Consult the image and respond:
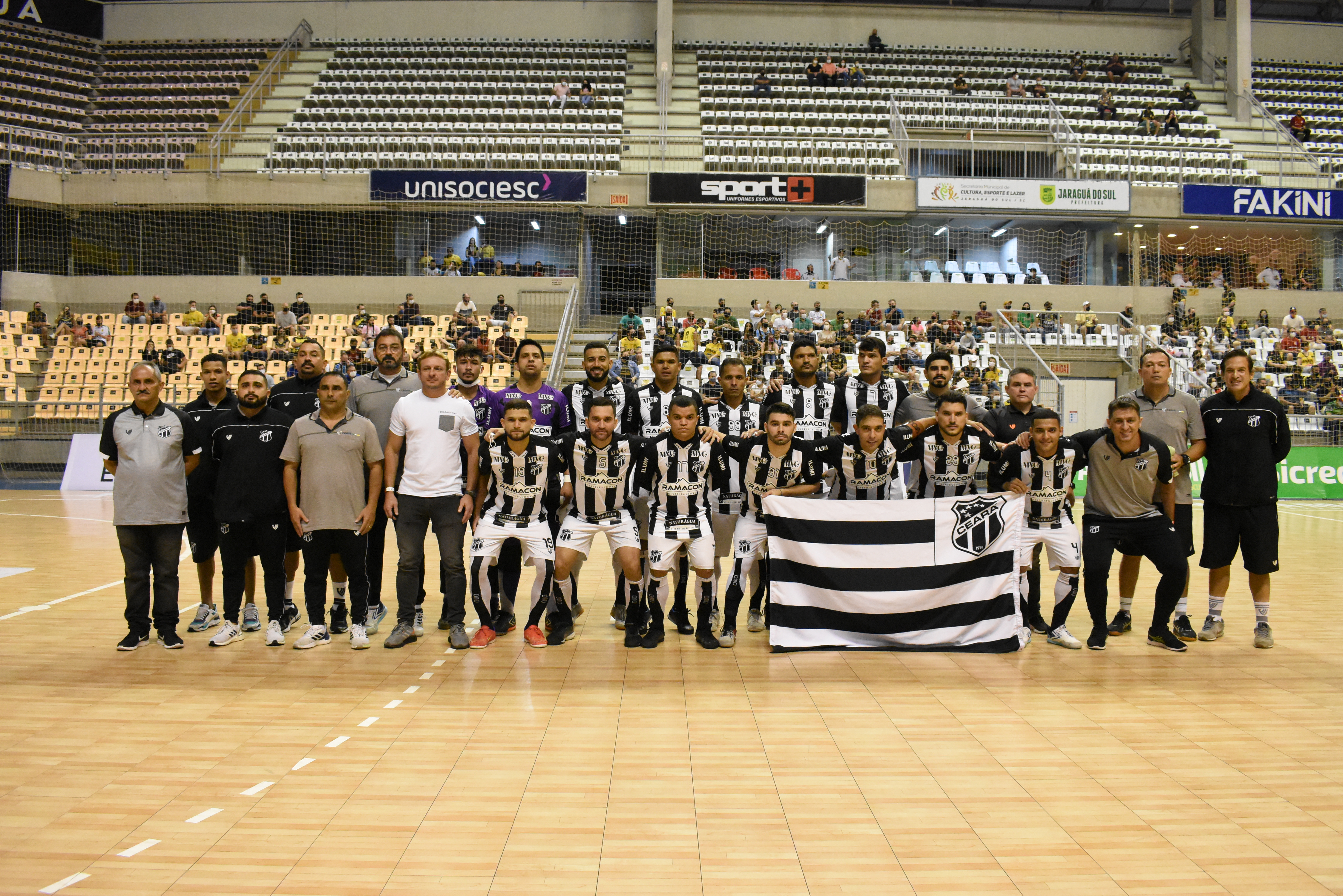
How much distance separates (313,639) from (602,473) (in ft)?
8.35

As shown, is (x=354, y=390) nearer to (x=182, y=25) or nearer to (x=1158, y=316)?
(x=1158, y=316)

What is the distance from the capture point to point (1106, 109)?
30.0 meters

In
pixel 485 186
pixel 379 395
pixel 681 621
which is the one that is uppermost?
pixel 485 186

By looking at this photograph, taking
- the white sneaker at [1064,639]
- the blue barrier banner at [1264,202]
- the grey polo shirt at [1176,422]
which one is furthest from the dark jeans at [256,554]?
the blue barrier banner at [1264,202]

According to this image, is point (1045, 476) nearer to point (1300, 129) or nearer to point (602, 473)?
point (602, 473)

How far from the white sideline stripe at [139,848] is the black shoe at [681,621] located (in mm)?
4246

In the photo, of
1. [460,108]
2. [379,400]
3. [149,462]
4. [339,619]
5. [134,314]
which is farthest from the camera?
[460,108]

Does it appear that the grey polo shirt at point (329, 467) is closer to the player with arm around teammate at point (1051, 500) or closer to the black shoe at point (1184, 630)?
the player with arm around teammate at point (1051, 500)

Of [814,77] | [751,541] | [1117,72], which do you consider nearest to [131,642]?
[751,541]

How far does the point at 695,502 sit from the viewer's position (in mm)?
6914

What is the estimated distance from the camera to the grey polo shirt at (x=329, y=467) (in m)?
6.59

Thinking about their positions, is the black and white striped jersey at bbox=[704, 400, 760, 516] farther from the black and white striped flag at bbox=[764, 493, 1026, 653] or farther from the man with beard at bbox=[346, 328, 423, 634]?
the man with beard at bbox=[346, 328, 423, 634]

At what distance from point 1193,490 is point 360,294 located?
22.2m

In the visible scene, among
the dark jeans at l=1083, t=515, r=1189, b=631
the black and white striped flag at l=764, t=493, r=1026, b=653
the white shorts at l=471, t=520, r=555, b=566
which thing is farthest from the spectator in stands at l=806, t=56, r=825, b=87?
the white shorts at l=471, t=520, r=555, b=566
